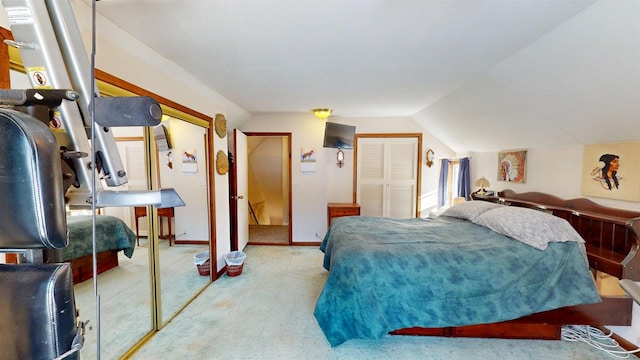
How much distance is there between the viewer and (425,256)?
1.94 meters

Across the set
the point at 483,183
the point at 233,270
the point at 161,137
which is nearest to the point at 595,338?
the point at 483,183

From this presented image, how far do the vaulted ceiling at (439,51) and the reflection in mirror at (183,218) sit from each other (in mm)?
665

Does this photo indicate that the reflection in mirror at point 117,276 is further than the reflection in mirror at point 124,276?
No

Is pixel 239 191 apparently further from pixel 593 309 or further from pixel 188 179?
pixel 593 309

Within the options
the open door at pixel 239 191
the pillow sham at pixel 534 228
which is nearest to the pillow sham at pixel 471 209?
the pillow sham at pixel 534 228

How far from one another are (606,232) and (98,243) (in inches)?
153

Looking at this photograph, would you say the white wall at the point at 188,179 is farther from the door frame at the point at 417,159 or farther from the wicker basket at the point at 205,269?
the door frame at the point at 417,159

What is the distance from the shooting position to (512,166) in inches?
121

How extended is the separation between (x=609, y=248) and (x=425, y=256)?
1520mm

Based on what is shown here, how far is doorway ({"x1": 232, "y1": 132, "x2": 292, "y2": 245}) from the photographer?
18.3 feet

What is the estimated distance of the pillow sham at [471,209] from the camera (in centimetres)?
275

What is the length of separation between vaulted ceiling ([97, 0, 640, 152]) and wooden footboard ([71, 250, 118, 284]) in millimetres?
1514

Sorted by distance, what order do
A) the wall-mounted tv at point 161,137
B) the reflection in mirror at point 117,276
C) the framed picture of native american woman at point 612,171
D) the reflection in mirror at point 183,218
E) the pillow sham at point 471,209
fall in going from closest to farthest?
the reflection in mirror at point 117,276, the framed picture of native american woman at point 612,171, the wall-mounted tv at point 161,137, the reflection in mirror at point 183,218, the pillow sham at point 471,209

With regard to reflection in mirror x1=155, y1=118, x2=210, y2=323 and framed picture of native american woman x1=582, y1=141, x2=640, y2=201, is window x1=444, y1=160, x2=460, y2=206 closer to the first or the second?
framed picture of native american woman x1=582, y1=141, x2=640, y2=201
